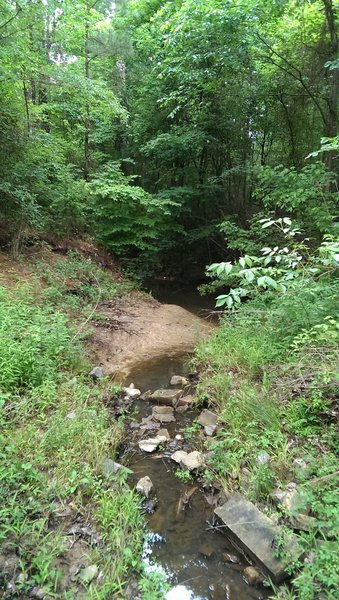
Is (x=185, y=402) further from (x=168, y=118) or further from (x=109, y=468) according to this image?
(x=168, y=118)

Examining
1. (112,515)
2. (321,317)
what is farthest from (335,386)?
(112,515)

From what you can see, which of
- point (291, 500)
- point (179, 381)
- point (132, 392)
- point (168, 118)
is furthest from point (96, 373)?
point (168, 118)

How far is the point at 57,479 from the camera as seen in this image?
123 inches

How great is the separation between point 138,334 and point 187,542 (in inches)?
192

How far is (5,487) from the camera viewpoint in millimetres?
2838

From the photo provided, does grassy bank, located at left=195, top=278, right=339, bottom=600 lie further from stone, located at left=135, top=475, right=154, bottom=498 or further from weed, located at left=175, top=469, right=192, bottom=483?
stone, located at left=135, top=475, right=154, bottom=498

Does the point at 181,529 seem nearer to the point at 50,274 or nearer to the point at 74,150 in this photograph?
the point at 50,274

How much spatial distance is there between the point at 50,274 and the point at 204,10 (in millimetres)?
6243

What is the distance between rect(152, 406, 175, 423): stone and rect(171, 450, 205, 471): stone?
74 centimetres

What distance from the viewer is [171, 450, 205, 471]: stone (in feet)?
12.9

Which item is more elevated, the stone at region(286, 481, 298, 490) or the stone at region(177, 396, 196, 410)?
the stone at region(286, 481, 298, 490)

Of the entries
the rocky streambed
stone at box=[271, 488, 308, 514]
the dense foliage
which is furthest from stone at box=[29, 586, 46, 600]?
the dense foliage

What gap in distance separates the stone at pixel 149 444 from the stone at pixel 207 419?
0.64m

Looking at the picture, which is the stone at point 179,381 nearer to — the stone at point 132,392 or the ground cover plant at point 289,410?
the ground cover plant at point 289,410
